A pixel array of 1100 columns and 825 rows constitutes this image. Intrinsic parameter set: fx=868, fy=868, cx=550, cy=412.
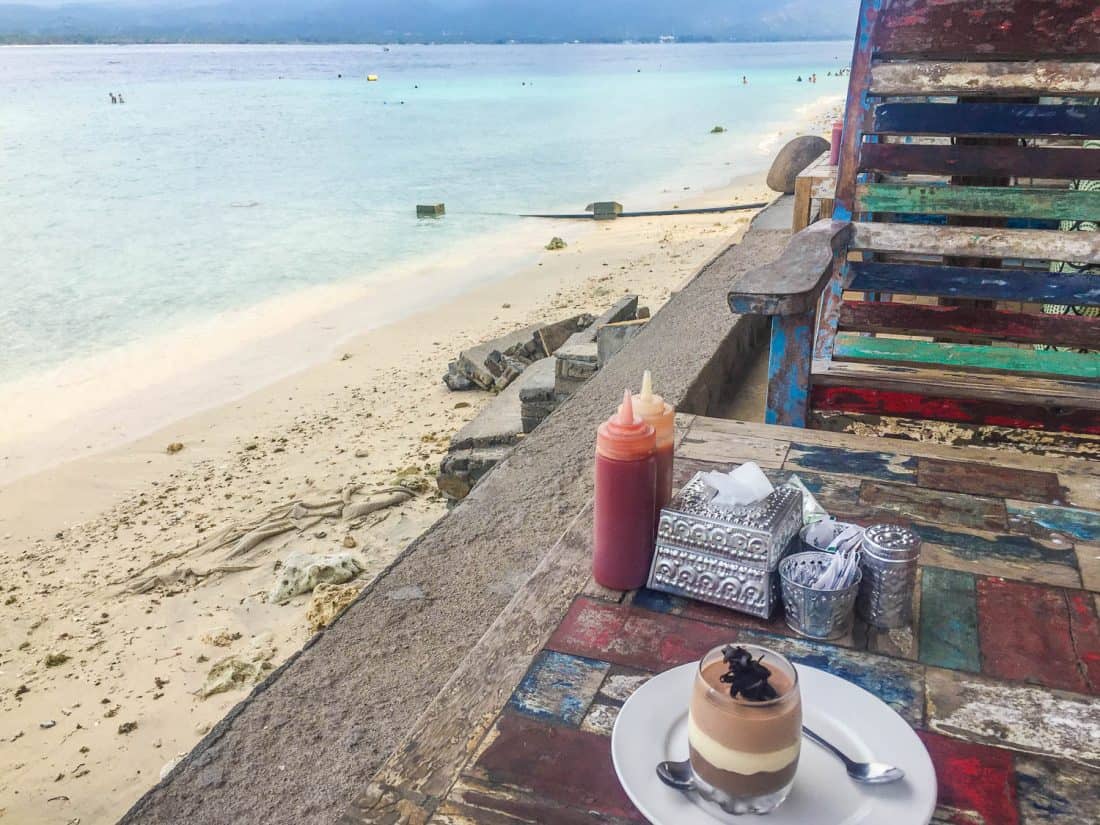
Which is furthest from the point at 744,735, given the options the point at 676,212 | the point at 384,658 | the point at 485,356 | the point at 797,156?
the point at 676,212

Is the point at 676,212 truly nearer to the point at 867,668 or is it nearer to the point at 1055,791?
the point at 867,668

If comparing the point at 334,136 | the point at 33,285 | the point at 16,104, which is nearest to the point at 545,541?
the point at 33,285

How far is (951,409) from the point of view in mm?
2574

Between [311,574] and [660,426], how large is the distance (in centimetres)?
Answer: 290

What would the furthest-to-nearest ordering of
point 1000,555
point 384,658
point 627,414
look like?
point 384,658, point 1000,555, point 627,414

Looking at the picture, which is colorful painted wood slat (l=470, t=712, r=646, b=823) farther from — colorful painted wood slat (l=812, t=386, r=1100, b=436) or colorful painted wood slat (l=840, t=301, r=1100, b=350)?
colorful painted wood slat (l=840, t=301, r=1100, b=350)

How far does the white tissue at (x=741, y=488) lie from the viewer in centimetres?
129

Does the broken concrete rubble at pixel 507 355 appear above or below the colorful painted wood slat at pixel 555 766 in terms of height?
below

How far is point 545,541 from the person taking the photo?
2.51 metres

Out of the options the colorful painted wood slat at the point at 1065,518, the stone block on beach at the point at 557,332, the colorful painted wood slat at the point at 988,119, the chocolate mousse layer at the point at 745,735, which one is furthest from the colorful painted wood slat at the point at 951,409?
the stone block on beach at the point at 557,332

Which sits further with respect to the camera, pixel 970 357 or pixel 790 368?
pixel 970 357

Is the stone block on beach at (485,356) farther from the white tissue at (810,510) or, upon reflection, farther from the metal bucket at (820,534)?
the metal bucket at (820,534)

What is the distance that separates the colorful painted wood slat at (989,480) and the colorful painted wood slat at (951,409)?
0.84 m

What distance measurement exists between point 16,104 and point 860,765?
2293 inches
